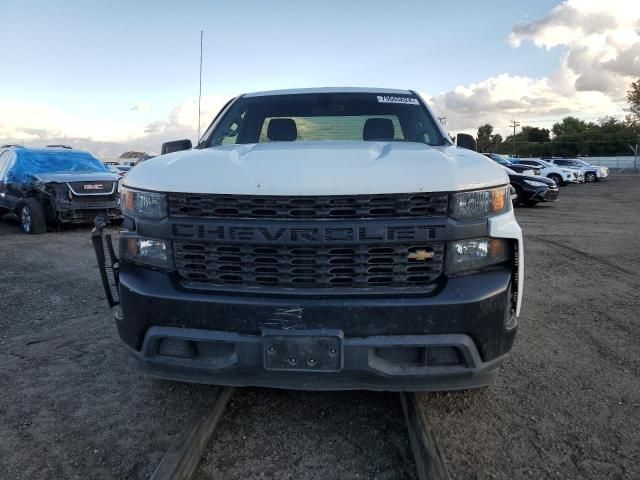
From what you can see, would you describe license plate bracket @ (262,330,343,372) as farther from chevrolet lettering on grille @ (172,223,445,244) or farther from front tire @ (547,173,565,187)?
front tire @ (547,173,565,187)

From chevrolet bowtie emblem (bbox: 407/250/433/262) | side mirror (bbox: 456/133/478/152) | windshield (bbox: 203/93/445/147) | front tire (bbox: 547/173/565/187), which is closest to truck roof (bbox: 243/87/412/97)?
A: windshield (bbox: 203/93/445/147)

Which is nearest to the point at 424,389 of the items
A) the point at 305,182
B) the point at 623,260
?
the point at 305,182

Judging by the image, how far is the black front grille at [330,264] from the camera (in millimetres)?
2352

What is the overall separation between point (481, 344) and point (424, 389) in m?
0.34

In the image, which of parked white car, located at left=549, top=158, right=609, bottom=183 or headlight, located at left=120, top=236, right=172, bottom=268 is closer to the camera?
A: headlight, located at left=120, top=236, right=172, bottom=268

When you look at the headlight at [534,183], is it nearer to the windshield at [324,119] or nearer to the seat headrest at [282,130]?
the windshield at [324,119]

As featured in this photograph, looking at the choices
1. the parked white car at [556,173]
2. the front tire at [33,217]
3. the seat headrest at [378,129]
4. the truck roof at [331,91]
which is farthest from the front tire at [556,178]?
the seat headrest at [378,129]

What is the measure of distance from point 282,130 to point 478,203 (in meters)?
2.02

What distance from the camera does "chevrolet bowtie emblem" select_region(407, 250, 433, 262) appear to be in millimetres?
2359

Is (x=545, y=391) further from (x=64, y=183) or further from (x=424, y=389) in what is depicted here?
(x=64, y=183)

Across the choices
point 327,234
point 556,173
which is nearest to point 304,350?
point 327,234

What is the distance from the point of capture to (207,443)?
101 inches

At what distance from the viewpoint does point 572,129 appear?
97.1 m

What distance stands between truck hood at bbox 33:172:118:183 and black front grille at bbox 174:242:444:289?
886 cm
